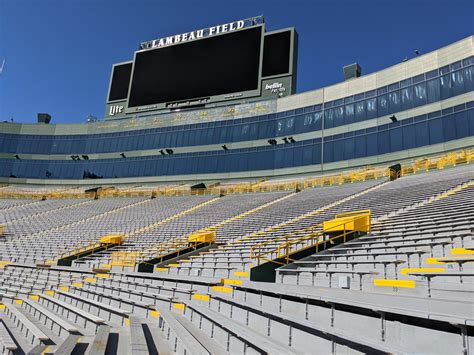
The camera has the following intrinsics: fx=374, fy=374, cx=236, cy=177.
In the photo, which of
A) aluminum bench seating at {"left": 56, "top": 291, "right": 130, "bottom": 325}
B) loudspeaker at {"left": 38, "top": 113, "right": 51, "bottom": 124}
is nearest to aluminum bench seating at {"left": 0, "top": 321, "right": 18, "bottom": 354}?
aluminum bench seating at {"left": 56, "top": 291, "right": 130, "bottom": 325}

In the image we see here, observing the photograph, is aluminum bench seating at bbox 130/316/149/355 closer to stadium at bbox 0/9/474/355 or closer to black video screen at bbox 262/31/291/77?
stadium at bbox 0/9/474/355

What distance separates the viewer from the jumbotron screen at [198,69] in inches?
1426

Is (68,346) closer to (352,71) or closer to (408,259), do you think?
(408,259)

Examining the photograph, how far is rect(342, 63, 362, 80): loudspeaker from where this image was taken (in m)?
33.2

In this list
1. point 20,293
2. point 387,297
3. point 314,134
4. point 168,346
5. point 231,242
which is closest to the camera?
point 387,297

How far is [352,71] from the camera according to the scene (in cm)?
3341

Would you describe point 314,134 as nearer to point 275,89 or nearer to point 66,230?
point 275,89

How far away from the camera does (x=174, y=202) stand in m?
31.0

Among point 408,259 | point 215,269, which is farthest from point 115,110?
point 408,259

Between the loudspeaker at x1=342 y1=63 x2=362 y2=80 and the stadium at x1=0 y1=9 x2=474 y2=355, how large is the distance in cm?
237

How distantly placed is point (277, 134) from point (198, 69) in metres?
11.3

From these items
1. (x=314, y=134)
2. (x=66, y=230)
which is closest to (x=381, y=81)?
(x=314, y=134)

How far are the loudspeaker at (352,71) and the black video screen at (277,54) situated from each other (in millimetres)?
5215

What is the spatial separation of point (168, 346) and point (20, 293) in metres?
10.2
